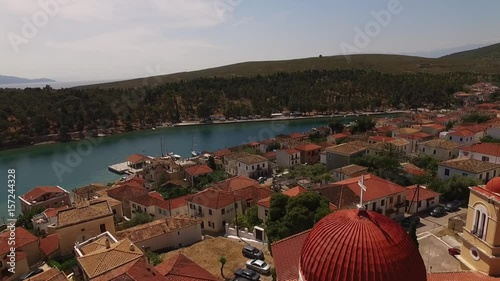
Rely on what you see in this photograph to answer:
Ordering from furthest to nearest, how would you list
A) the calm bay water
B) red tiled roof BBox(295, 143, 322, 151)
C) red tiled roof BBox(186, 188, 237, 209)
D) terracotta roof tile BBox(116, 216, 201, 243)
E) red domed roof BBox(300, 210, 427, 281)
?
1. the calm bay water
2. red tiled roof BBox(295, 143, 322, 151)
3. red tiled roof BBox(186, 188, 237, 209)
4. terracotta roof tile BBox(116, 216, 201, 243)
5. red domed roof BBox(300, 210, 427, 281)

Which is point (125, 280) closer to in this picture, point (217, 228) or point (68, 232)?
point (68, 232)

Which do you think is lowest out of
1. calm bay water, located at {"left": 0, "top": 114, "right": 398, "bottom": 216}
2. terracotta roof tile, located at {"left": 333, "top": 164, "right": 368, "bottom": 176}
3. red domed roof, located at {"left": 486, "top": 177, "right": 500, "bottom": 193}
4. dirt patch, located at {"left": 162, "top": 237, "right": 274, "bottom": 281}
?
calm bay water, located at {"left": 0, "top": 114, "right": 398, "bottom": 216}

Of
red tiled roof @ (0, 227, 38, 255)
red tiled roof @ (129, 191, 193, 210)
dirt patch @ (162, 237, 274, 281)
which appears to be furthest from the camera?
red tiled roof @ (129, 191, 193, 210)

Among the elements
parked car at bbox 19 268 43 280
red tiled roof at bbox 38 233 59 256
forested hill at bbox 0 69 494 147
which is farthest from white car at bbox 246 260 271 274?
forested hill at bbox 0 69 494 147

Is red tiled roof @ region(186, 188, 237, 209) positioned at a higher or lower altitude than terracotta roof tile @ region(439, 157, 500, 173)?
lower

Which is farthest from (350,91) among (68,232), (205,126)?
(68,232)

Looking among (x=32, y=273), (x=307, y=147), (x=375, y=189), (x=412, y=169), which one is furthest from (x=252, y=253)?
(x=307, y=147)

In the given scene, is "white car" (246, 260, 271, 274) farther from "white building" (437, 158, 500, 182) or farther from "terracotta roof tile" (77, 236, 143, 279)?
"white building" (437, 158, 500, 182)
